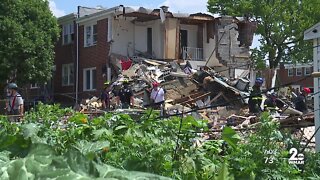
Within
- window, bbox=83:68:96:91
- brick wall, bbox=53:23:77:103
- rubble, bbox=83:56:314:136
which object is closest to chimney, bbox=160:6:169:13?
rubble, bbox=83:56:314:136

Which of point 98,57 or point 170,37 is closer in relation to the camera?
point 170,37

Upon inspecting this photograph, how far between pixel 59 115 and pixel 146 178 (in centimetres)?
378

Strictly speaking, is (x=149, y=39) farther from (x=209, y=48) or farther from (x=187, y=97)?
(x=187, y=97)

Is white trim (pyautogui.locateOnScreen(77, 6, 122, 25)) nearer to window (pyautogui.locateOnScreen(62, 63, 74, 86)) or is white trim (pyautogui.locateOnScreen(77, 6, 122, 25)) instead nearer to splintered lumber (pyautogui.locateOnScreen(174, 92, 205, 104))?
window (pyautogui.locateOnScreen(62, 63, 74, 86))

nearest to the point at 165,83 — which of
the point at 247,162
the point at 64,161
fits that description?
the point at 247,162

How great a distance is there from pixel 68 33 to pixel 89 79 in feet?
12.6

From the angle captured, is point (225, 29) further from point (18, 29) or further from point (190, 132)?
point (190, 132)

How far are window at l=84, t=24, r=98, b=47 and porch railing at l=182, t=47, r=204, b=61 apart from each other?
5.13 metres

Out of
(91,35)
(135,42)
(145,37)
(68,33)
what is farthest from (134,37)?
(68,33)

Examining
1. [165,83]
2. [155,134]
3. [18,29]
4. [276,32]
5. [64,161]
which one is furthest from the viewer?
[276,32]

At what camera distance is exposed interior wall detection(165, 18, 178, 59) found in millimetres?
32438

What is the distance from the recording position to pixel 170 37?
32750 millimetres

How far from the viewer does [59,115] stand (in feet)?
17.1

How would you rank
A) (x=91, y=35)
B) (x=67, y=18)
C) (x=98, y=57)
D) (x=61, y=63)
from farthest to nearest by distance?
1. (x=61, y=63)
2. (x=67, y=18)
3. (x=91, y=35)
4. (x=98, y=57)
